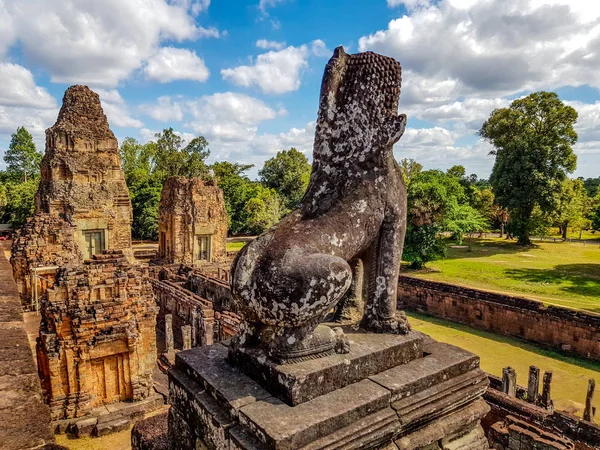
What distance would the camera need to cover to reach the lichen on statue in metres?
2.81

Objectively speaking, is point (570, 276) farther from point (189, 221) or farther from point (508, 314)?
point (189, 221)

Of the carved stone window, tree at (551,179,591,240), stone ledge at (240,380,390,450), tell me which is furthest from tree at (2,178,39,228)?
tree at (551,179,591,240)

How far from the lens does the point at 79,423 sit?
7176mm

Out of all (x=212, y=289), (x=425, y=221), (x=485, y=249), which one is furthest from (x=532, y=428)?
(x=485, y=249)

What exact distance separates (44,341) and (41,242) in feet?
17.0

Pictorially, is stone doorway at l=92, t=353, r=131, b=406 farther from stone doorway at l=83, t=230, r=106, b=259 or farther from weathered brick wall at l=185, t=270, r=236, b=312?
stone doorway at l=83, t=230, r=106, b=259

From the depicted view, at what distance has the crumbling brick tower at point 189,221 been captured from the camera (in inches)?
935

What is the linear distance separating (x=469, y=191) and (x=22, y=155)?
54.2m

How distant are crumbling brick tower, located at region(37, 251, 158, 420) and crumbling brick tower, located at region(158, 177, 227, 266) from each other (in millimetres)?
15402

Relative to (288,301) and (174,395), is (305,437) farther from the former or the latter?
(174,395)

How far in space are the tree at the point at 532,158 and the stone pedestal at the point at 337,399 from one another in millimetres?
35883

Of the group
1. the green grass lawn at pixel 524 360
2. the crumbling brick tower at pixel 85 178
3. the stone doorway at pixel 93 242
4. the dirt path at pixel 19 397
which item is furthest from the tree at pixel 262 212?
the dirt path at pixel 19 397

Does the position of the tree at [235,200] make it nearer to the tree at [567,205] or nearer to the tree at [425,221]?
the tree at [425,221]

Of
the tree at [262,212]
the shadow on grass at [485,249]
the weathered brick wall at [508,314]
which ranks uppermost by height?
the tree at [262,212]
